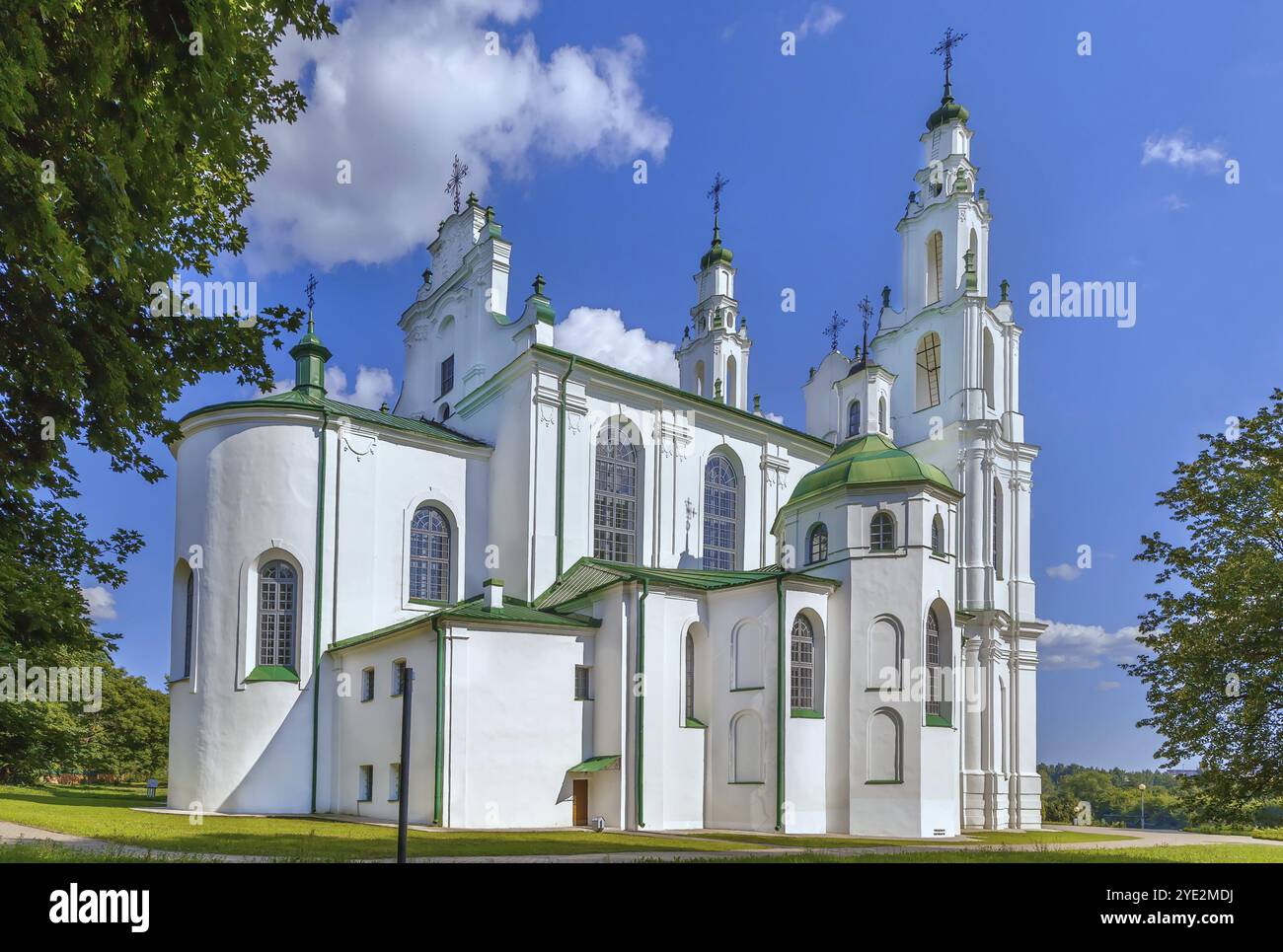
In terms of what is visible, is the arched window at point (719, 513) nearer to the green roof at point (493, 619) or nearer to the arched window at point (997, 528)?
the green roof at point (493, 619)

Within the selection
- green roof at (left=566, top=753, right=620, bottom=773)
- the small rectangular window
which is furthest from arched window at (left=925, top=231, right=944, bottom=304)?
green roof at (left=566, top=753, right=620, bottom=773)

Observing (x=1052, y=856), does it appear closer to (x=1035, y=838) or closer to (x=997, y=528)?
(x=1035, y=838)

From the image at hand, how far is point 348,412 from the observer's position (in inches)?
1212

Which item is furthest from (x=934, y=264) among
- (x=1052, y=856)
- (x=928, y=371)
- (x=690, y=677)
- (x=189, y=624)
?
(x=189, y=624)

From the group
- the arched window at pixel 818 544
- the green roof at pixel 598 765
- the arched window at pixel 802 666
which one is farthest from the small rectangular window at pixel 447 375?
the arched window at pixel 802 666

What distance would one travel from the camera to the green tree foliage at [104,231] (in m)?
9.74

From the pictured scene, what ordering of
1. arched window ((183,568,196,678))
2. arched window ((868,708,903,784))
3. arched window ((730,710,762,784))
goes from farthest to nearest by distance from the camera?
arched window ((183,568,196,678)), arched window ((868,708,903,784)), arched window ((730,710,762,784))

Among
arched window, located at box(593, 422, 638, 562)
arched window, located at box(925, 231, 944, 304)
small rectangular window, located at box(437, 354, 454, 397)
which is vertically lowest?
arched window, located at box(593, 422, 638, 562)

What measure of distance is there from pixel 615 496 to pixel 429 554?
19.5 feet

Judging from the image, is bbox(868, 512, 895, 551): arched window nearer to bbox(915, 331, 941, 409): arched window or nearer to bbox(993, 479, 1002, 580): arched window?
bbox(993, 479, 1002, 580): arched window

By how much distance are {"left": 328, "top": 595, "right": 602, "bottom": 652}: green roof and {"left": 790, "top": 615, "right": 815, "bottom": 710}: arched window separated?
4923 millimetres

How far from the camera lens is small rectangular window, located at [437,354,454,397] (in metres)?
36.8

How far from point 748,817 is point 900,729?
4.27m

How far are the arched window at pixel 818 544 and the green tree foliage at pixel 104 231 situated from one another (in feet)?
59.0
